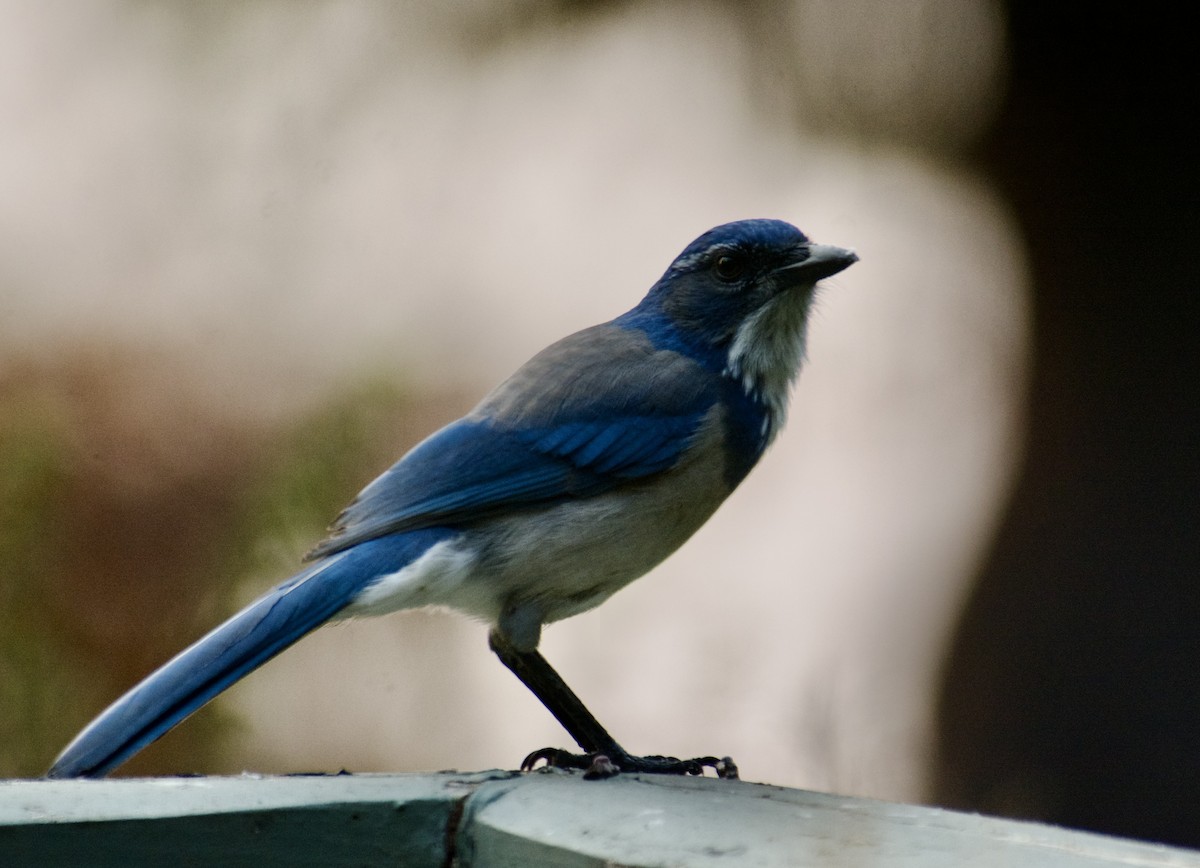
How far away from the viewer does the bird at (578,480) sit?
11.2 ft

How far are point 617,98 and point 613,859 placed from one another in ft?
10.7

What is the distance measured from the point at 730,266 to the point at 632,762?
131cm

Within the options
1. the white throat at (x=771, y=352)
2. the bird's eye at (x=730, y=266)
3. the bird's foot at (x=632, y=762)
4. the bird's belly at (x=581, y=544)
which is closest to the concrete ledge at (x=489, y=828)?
the bird's foot at (x=632, y=762)

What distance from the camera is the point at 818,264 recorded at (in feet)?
12.4

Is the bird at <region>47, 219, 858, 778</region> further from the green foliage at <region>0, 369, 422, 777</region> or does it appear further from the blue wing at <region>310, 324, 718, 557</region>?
the green foliage at <region>0, 369, 422, 777</region>

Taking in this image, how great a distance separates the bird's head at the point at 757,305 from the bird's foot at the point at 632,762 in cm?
96

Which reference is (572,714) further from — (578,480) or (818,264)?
(818,264)

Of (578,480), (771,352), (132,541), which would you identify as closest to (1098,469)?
(771,352)

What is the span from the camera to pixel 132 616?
4.55 meters

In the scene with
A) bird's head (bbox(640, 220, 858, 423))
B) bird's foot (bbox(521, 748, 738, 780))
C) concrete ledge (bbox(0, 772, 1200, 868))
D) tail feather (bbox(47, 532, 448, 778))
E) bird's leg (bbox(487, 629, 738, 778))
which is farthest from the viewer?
bird's head (bbox(640, 220, 858, 423))

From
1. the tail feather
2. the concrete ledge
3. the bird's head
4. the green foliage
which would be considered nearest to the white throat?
the bird's head

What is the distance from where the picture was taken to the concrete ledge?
208 centimetres

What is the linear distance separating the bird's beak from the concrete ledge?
1.57m

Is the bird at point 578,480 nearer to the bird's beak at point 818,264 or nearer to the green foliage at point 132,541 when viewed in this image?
the bird's beak at point 818,264
